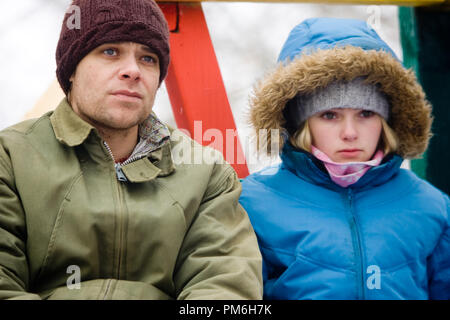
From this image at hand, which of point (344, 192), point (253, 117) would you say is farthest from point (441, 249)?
point (253, 117)

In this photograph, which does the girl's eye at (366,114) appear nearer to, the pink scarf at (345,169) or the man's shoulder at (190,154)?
the pink scarf at (345,169)

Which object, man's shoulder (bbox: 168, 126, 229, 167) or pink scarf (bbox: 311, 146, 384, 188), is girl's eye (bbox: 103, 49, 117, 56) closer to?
man's shoulder (bbox: 168, 126, 229, 167)

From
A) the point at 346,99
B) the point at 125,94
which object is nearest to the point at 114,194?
the point at 125,94

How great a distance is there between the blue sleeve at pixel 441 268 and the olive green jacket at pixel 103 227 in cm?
75

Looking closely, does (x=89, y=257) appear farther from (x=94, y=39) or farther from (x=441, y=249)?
(x=441, y=249)

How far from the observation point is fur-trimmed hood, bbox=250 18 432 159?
6.61 feet

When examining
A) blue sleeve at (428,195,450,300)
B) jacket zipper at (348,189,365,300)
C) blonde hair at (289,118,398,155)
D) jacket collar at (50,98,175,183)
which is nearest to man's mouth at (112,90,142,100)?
jacket collar at (50,98,175,183)

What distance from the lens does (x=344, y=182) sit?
1.99 metres

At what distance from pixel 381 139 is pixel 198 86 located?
2.99 ft

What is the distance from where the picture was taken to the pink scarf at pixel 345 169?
197 cm

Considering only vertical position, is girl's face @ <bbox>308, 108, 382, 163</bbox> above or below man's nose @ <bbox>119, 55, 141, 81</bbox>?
below

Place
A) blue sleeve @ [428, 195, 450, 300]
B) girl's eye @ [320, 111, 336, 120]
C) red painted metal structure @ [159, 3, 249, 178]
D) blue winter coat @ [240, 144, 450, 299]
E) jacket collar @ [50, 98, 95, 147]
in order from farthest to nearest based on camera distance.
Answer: red painted metal structure @ [159, 3, 249, 178]
girl's eye @ [320, 111, 336, 120]
blue sleeve @ [428, 195, 450, 300]
blue winter coat @ [240, 144, 450, 299]
jacket collar @ [50, 98, 95, 147]

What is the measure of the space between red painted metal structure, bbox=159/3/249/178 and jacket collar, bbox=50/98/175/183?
28.3 inches

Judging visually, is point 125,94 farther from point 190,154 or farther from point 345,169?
point 345,169
